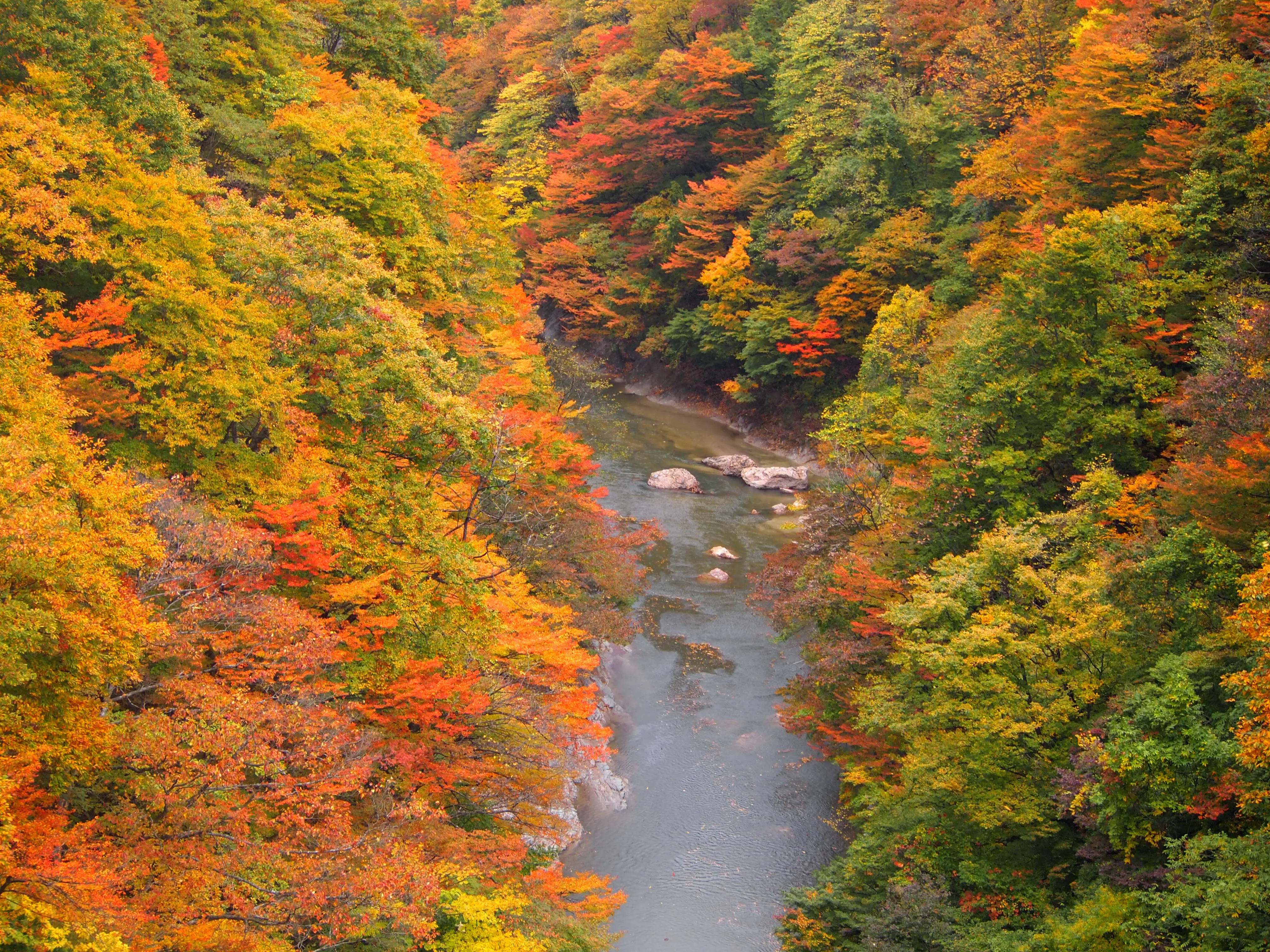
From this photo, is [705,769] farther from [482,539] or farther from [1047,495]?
[1047,495]

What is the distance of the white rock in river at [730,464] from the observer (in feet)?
124

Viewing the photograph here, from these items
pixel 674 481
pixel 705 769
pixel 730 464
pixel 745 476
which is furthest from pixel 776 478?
pixel 705 769

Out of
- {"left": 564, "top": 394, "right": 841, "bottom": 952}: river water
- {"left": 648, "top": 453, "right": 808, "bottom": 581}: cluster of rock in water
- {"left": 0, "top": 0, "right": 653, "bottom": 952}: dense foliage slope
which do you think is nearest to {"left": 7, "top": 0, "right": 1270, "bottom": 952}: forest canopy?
{"left": 0, "top": 0, "right": 653, "bottom": 952}: dense foliage slope

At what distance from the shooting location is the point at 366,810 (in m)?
12.1

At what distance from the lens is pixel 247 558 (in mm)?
10453

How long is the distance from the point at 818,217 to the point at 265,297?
30049 mm

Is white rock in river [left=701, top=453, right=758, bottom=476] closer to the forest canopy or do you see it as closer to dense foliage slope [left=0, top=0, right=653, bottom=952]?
the forest canopy

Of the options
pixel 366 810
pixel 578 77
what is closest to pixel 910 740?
pixel 366 810

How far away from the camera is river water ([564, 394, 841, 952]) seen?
17.0m

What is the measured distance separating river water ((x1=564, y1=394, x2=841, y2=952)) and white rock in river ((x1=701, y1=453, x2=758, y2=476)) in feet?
15.0

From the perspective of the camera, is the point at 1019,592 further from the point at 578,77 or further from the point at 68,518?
the point at 578,77

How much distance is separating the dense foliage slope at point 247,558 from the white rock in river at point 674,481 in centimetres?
1431

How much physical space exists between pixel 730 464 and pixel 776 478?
2418 mm

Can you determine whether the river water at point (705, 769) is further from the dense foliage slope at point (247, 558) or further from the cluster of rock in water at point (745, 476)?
the cluster of rock in water at point (745, 476)
